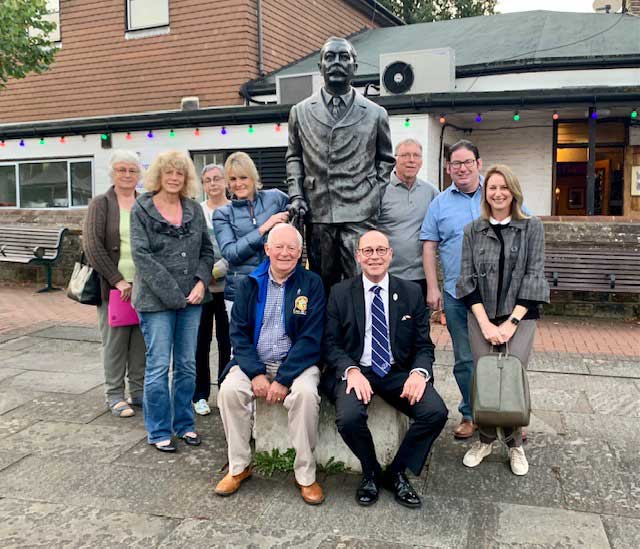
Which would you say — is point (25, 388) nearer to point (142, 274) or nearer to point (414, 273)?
point (142, 274)

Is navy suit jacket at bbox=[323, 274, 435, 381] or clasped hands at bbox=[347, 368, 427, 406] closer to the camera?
clasped hands at bbox=[347, 368, 427, 406]

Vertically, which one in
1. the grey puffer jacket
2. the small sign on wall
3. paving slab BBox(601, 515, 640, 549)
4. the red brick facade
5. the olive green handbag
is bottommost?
paving slab BBox(601, 515, 640, 549)

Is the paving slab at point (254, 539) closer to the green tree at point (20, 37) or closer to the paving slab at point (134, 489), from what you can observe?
the paving slab at point (134, 489)

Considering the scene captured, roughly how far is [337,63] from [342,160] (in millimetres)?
573

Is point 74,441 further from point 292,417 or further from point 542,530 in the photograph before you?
point 542,530

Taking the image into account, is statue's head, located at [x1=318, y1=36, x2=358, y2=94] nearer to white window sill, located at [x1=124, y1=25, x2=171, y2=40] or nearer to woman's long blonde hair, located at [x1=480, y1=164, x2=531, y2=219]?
woman's long blonde hair, located at [x1=480, y1=164, x2=531, y2=219]

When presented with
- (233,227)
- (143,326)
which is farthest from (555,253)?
(143,326)

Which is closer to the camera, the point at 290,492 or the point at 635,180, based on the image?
the point at 290,492

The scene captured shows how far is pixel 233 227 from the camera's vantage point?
172 inches

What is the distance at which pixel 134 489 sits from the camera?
3.61 m

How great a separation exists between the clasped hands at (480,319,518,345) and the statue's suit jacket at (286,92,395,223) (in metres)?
0.99

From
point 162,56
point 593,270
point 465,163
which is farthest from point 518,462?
point 162,56

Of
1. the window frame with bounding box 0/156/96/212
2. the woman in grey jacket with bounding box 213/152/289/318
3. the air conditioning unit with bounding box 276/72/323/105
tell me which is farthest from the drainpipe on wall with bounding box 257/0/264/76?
the woman in grey jacket with bounding box 213/152/289/318

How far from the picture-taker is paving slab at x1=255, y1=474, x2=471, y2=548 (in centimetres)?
307
